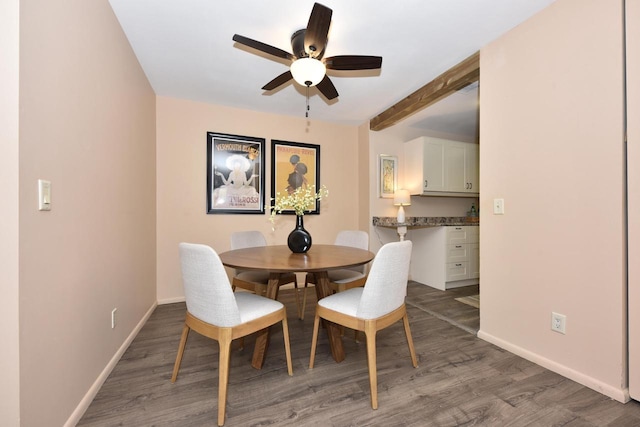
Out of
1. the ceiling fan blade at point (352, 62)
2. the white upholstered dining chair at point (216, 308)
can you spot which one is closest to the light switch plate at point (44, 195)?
the white upholstered dining chair at point (216, 308)

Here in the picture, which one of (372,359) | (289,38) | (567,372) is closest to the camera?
(372,359)

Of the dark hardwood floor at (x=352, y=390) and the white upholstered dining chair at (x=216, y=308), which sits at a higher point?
the white upholstered dining chair at (x=216, y=308)

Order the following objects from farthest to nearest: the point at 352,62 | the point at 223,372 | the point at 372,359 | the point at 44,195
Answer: the point at 352,62 < the point at 372,359 < the point at 223,372 < the point at 44,195

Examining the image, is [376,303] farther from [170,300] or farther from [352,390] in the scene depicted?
[170,300]

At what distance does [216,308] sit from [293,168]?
8.06 feet

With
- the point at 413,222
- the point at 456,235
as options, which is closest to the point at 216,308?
the point at 413,222

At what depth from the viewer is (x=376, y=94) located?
2922mm

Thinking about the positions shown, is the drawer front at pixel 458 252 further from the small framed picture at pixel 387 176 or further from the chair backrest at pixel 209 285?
the chair backrest at pixel 209 285

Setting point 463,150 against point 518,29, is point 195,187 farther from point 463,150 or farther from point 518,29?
point 463,150

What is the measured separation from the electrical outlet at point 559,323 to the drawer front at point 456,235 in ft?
6.14

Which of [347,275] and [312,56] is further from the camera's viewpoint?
[347,275]

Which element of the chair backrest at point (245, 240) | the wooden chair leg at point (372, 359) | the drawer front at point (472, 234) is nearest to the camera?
the wooden chair leg at point (372, 359)

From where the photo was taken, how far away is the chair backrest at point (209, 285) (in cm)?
126

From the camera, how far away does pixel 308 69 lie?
1.71 meters
